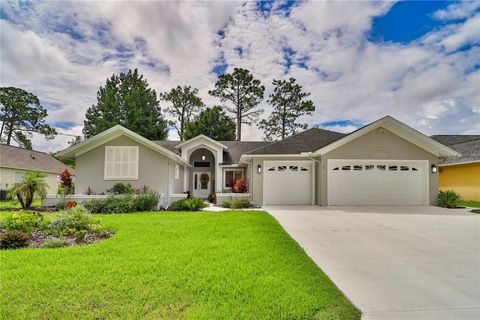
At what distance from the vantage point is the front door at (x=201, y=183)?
2314 cm

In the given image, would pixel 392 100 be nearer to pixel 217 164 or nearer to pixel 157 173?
pixel 217 164

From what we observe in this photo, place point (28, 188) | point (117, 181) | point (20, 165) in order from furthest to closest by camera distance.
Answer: point (20, 165), point (117, 181), point (28, 188)

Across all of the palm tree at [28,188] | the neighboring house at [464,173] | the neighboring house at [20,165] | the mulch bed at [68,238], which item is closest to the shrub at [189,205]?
the mulch bed at [68,238]

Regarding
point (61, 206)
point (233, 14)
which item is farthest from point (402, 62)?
point (61, 206)

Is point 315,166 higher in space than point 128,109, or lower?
lower

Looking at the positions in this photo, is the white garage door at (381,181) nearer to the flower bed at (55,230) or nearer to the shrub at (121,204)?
the shrub at (121,204)

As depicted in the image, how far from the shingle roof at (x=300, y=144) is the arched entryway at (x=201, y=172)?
7369 millimetres

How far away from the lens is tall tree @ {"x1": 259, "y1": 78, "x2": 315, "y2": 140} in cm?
3369

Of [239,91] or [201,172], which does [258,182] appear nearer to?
[201,172]

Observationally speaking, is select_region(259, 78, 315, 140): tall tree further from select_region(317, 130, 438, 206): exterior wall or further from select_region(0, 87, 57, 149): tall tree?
select_region(0, 87, 57, 149): tall tree

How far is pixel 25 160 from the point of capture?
24266mm

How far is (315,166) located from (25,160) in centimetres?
2406

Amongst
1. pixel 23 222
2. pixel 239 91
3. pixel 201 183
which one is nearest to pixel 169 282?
pixel 23 222

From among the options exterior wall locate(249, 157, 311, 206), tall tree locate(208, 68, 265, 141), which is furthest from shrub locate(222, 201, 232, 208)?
tall tree locate(208, 68, 265, 141)
